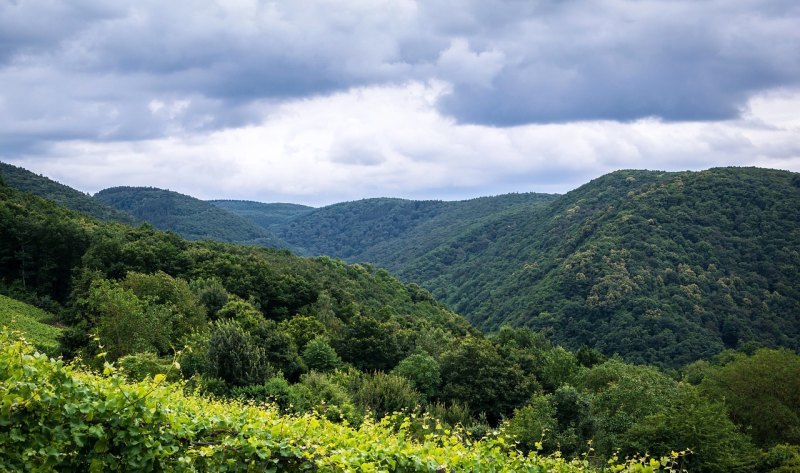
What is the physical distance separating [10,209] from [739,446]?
2476 inches

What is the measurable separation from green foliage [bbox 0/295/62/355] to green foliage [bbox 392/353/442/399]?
22.7 metres

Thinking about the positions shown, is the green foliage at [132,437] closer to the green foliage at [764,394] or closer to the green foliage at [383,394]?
the green foliage at [383,394]

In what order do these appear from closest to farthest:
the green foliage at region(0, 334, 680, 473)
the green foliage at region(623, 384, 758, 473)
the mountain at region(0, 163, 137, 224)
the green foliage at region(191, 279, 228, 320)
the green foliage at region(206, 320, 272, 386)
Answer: the green foliage at region(0, 334, 680, 473) → the green foliage at region(623, 384, 758, 473) → the green foliage at region(206, 320, 272, 386) → the green foliage at region(191, 279, 228, 320) → the mountain at region(0, 163, 137, 224)

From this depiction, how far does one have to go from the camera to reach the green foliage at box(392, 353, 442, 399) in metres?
43.0

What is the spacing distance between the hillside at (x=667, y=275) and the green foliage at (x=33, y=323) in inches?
2944

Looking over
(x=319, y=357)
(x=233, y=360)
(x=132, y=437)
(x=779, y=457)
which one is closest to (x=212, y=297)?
(x=319, y=357)

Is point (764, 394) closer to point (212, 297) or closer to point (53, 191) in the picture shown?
point (212, 297)

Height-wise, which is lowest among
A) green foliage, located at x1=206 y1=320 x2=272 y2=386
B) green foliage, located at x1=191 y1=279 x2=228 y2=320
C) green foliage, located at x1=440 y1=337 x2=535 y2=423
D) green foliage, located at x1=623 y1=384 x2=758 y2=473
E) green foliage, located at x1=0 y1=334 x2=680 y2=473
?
green foliage, located at x1=440 y1=337 x2=535 y2=423

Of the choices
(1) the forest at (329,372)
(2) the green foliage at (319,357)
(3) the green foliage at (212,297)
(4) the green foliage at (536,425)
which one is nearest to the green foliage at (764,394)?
(1) the forest at (329,372)

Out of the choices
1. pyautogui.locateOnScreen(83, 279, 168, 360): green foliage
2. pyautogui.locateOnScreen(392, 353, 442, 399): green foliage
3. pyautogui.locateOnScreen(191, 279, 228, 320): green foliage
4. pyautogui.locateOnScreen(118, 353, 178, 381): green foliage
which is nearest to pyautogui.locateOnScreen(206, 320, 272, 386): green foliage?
pyautogui.locateOnScreen(83, 279, 168, 360): green foliage

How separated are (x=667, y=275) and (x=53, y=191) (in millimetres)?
120990

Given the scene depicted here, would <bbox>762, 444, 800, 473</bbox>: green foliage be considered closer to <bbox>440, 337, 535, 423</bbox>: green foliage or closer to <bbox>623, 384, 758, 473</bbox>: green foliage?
<bbox>623, 384, 758, 473</bbox>: green foliage

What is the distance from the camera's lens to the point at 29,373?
6586 millimetres

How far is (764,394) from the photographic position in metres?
36.7
